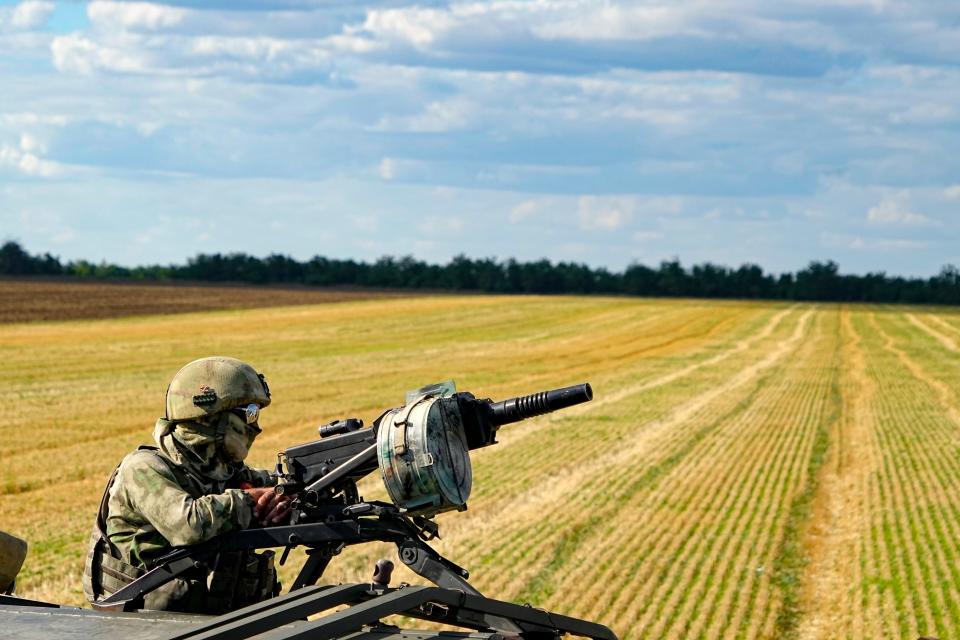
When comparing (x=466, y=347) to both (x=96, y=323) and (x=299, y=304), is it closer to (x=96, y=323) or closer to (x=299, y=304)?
(x=96, y=323)

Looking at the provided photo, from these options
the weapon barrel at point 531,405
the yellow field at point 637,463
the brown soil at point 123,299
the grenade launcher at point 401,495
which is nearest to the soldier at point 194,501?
the grenade launcher at point 401,495

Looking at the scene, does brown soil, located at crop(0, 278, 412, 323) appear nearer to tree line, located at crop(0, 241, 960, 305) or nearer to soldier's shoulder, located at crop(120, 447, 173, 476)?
tree line, located at crop(0, 241, 960, 305)

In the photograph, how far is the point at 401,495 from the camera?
5.48 meters

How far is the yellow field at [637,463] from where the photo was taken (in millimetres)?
13406

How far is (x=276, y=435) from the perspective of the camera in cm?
2534

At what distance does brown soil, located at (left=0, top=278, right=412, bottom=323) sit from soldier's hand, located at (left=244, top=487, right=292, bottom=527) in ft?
Answer: 168

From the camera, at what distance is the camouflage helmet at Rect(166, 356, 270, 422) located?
6043 mm

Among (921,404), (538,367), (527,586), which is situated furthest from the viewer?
(538,367)

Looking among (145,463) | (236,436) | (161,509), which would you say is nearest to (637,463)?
(236,436)

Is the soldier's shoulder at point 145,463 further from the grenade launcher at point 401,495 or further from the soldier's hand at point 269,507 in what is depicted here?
the soldier's hand at point 269,507

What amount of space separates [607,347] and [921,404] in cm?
2008

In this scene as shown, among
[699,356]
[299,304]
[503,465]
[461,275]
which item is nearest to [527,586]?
[503,465]

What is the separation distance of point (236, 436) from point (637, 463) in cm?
1661

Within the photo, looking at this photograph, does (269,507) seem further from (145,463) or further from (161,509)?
(145,463)
